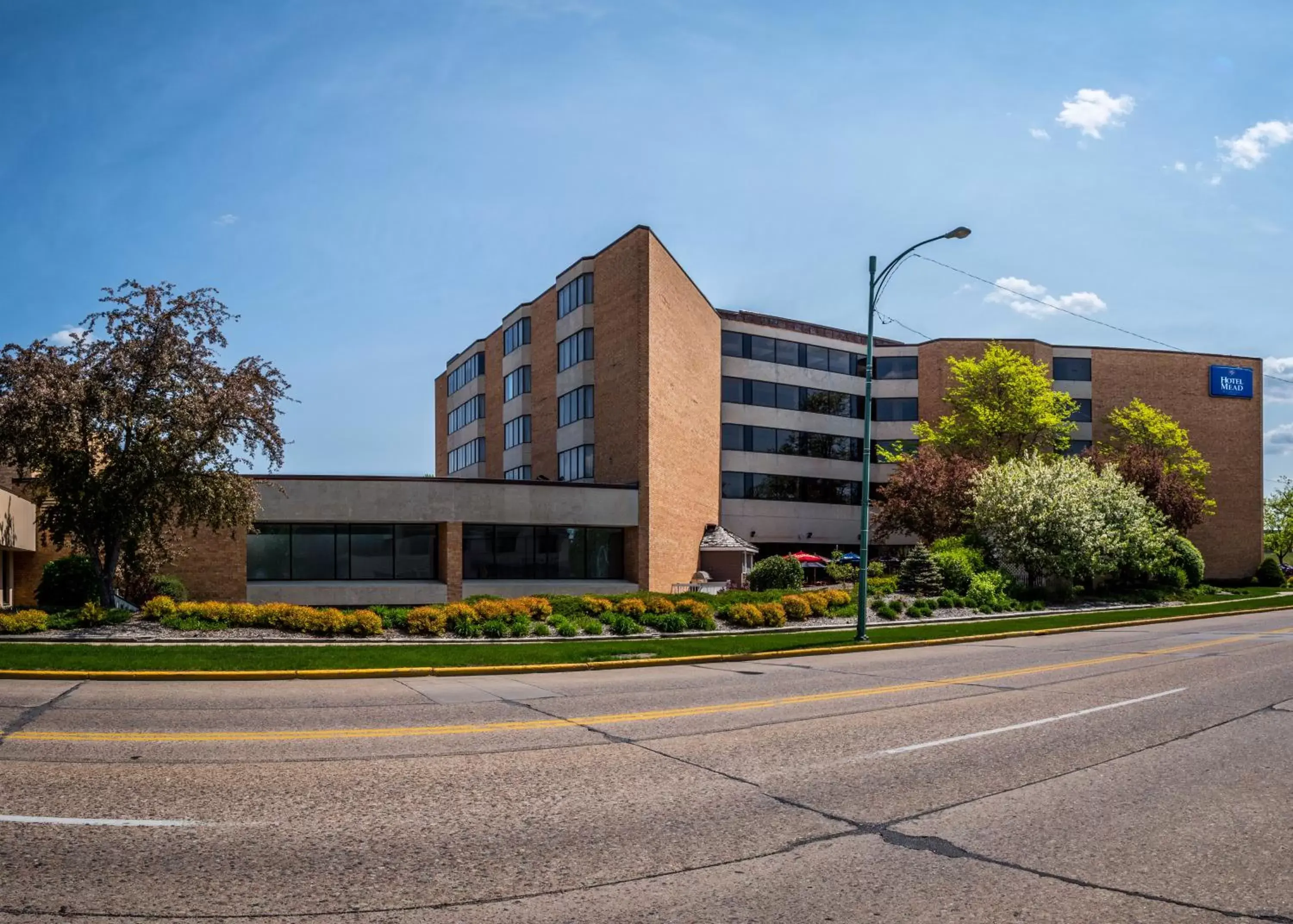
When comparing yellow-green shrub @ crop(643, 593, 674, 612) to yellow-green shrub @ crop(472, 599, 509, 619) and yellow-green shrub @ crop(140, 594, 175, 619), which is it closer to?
yellow-green shrub @ crop(472, 599, 509, 619)

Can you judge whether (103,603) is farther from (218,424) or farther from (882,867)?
(882,867)

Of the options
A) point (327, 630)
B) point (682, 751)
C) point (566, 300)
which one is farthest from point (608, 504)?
point (682, 751)

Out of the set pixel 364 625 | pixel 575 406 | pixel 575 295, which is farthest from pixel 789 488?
pixel 364 625

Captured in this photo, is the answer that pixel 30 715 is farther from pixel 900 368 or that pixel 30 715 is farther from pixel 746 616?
pixel 900 368

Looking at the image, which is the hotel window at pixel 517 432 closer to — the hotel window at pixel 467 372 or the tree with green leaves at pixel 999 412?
the hotel window at pixel 467 372

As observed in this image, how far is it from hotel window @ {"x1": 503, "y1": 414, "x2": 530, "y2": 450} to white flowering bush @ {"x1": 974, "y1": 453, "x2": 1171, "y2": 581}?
23370mm

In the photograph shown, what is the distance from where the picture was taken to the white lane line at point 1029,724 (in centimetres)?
915

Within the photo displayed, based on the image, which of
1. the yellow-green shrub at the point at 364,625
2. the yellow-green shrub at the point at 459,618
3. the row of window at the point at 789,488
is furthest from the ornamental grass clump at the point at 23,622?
the row of window at the point at 789,488

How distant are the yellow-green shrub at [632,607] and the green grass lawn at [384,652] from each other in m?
2.12

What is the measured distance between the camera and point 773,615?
2608cm

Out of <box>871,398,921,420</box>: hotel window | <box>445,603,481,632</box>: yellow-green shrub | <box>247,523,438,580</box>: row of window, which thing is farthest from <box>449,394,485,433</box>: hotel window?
<box>445,603,481,632</box>: yellow-green shrub

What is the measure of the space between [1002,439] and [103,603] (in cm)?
4866

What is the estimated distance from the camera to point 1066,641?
22859 mm

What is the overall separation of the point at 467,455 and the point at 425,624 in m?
42.4
